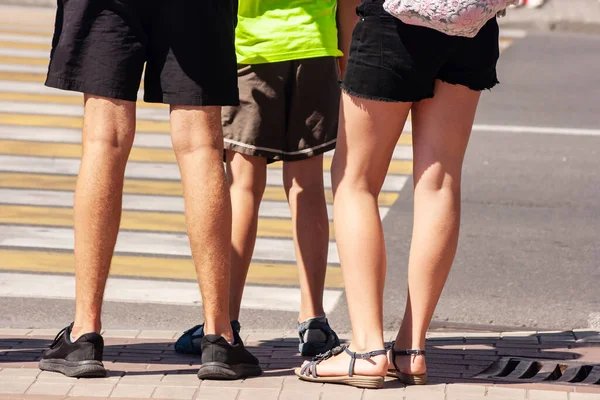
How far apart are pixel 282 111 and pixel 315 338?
841 mm

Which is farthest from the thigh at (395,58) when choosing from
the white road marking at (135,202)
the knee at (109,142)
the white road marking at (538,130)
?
the white road marking at (538,130)

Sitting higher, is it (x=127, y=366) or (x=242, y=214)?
(x=242, y=214)

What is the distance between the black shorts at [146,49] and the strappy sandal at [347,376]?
884 millimetres

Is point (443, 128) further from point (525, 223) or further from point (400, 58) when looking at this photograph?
point (525, 223)

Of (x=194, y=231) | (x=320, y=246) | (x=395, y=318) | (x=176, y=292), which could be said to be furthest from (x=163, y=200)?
(x=194, y=231)

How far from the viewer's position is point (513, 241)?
7.57 m

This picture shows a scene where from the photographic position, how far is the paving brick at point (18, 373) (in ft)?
14.2

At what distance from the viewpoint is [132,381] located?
14.1ft

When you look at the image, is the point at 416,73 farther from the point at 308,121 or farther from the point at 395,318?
the point at 395,318

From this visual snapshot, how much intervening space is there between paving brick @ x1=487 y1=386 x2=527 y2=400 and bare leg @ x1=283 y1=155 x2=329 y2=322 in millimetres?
977

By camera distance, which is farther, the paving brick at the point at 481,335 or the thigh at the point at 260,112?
the paving brick at the point at 481,335

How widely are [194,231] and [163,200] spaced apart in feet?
13.4

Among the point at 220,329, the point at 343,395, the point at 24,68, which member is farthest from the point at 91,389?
the point at 24,68

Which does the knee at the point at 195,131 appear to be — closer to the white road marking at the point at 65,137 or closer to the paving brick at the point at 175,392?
the paving brick at the point at 175,392
